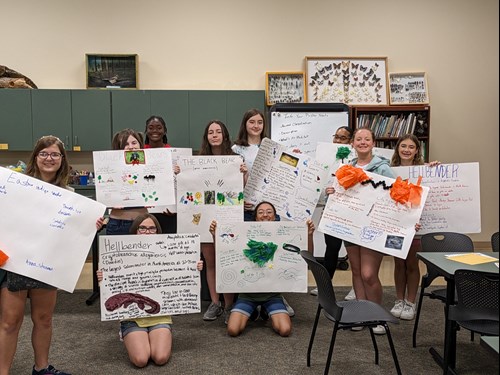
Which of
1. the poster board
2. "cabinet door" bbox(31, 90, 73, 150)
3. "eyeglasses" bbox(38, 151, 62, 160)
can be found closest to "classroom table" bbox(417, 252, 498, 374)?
"eyeglasses" bbox(38, 151, 62, 160)

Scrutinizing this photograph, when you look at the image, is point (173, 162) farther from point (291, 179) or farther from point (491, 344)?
point (491, 344)

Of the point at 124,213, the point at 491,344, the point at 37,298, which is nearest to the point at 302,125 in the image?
the point at 124,213

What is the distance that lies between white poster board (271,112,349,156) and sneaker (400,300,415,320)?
2.34m

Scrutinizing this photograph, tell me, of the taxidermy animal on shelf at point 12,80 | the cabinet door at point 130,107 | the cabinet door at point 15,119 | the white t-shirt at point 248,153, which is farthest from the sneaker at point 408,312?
the taxidermy animal on shelf at point 12,80

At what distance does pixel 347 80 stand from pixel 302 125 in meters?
0.96

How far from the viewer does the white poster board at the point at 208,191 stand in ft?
10.9

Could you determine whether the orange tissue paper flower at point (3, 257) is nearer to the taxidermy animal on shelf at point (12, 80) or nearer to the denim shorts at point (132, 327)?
the denim shorts at point (132, 327)

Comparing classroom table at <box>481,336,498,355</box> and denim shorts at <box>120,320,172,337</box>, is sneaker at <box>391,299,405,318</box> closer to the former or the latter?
denim shorts at <box>120,320,172,337</box>

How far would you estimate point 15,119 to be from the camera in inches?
212

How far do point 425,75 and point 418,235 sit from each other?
3259 millimetres

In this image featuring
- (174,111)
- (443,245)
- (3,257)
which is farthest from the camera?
(174,111)

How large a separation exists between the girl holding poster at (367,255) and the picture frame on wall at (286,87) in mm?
2588

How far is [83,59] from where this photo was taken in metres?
5.74

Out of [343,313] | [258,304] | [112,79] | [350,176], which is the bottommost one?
[258,304]
